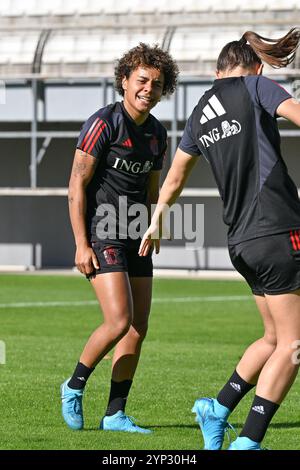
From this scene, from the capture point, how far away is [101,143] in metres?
7.61

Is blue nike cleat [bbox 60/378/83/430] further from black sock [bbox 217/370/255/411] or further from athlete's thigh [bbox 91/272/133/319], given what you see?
black sock [bbox 217/370/255/411]

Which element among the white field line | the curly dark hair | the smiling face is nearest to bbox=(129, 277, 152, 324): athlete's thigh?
the smiling face

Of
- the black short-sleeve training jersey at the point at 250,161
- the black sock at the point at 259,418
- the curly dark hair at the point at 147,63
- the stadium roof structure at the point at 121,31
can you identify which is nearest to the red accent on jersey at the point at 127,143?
the curly dark hair at the point at 147,63

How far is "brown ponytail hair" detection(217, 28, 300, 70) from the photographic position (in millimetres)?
6398

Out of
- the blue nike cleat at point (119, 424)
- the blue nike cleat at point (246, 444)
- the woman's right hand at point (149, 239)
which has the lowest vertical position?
the blue nike cleat at point (119, 424)

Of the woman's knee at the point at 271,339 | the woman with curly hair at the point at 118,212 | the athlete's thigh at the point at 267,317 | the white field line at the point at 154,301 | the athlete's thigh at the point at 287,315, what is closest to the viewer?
the athlete's thigh at the point at 287,315

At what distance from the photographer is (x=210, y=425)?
6.84 meters

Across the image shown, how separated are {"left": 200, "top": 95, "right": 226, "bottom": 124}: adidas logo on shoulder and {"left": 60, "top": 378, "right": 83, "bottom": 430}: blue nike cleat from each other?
2.25 metres

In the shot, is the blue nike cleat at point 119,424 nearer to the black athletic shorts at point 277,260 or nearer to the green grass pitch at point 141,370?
the green grass pitch at point 141,370

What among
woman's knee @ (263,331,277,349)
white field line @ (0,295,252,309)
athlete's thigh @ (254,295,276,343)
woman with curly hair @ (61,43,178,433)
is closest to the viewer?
athlete's thigh @ (254,295,276,343)

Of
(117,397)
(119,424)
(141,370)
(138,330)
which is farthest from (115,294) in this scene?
(141,370)

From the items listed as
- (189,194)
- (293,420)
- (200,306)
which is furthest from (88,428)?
(189,194)

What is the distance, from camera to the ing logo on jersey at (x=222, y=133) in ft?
20.7

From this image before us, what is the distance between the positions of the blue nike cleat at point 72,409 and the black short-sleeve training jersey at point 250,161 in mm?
1949
